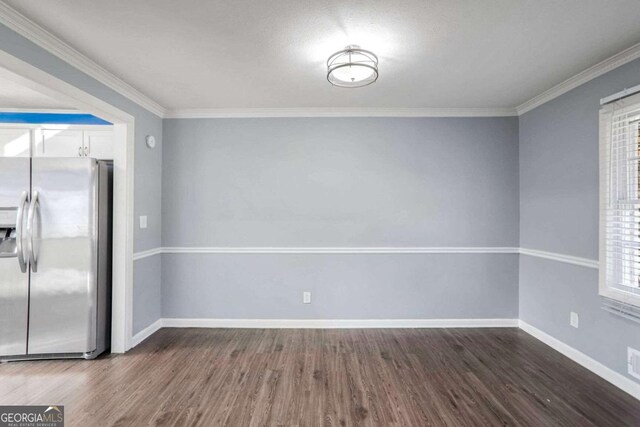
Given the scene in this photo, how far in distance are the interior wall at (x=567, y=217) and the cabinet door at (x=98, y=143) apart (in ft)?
15.1

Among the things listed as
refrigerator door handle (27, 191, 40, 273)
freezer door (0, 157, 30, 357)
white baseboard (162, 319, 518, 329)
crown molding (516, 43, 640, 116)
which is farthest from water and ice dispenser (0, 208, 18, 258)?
crown molding (516, 43, 640, 116)

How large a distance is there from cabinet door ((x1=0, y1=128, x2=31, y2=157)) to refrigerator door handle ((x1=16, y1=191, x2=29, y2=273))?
87 centimetres

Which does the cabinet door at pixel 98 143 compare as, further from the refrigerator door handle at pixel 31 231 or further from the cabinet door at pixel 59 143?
the refrigerator door handle at pixel 31 231

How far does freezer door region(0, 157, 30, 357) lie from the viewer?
262 cm

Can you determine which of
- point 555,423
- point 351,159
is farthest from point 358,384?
point 351,159

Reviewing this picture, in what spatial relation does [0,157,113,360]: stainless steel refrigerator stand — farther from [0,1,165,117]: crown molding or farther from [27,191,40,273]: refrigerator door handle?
[0,1,165,117]: crown molding

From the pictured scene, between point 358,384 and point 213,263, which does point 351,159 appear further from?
point 358,384

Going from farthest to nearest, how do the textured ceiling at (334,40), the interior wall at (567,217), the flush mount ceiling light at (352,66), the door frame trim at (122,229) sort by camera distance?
the door frame trim at (122,229)
the interior wall at (567,217)
the flush mount ceiling light at (352,66)
the textured ceiling at (334,40)

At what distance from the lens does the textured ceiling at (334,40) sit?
1.78 meters

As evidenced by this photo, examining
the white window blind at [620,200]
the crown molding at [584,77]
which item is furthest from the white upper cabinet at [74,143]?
the white window blind at [620,200]

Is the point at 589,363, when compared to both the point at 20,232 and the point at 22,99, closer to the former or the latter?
the point at 20,232

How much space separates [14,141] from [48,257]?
1403 mm

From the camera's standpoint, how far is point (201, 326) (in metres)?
3.54

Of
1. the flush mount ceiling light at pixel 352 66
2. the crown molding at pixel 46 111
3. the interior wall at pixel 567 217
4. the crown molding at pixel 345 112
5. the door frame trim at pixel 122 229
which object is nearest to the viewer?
the flush mount ceiling light at pixel 352 66
